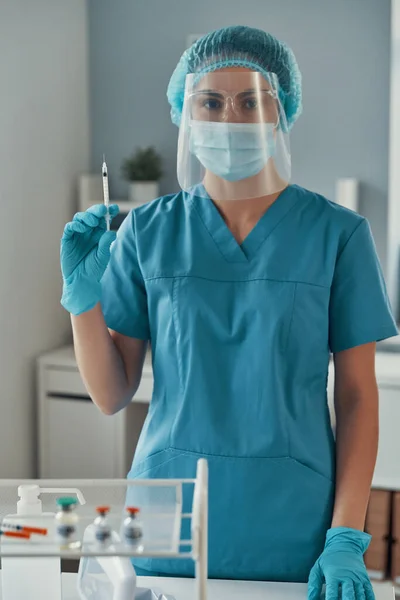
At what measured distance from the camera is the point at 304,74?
2982 millimetres

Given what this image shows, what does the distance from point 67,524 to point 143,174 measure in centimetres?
236

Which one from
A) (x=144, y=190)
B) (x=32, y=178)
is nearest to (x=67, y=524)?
(x=32, y=178)

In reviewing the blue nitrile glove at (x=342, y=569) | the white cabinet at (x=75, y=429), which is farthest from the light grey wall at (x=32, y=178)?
the blue nitrile glove at (x=342, y=569)

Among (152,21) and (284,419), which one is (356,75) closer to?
(152,21)

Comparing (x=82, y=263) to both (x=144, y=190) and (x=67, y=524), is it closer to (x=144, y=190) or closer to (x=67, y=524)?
(x=67, y=524)

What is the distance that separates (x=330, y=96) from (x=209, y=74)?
1713 millimetres

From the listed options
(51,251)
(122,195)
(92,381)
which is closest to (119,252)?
(92,381)

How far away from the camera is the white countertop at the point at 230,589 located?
117 centimetres

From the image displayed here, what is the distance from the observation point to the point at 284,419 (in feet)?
4.41

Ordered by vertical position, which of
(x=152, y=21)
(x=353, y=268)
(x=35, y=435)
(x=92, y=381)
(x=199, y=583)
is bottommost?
(x=35, y=435)

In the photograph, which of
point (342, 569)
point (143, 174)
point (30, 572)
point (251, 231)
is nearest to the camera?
Answer: point (30, 572)

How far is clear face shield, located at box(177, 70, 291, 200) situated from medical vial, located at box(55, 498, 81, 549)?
2.23 ft

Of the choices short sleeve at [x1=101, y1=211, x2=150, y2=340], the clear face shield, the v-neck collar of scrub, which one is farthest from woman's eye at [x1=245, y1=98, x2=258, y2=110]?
short sleeve at [x1=101, y1=211, x2=150, y2=340]

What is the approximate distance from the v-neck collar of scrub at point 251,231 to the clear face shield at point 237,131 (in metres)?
0.06
